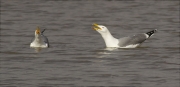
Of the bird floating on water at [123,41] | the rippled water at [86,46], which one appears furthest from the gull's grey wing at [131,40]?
the rippled water at [86,46]

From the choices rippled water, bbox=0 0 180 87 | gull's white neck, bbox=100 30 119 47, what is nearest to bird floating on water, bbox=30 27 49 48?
rippled water, bbox=0 0 180 87

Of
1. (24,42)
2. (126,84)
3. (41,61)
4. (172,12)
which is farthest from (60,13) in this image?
(126,84)

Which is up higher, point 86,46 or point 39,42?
point 39,42

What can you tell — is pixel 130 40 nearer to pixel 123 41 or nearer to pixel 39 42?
pixel 123 41

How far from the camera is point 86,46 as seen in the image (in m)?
17.3

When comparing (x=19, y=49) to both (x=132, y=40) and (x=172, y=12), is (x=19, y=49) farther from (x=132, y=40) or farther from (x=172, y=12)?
(x=172, y=12)

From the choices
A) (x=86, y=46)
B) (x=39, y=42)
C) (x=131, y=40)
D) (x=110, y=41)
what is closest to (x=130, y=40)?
(x=131, y=40)

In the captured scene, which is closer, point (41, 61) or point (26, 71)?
point (26, 71)

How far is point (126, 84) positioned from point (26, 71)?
2031 millimetres

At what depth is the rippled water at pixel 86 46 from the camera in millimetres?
13047

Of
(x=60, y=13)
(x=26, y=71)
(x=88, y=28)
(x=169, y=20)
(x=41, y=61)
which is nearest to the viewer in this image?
(x=26, y=71)

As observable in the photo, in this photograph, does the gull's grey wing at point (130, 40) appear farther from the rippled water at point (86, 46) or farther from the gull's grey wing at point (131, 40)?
the rippled water at point (86, 46)

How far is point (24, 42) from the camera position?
18.0 metres

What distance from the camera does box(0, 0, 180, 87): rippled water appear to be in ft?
42.8
